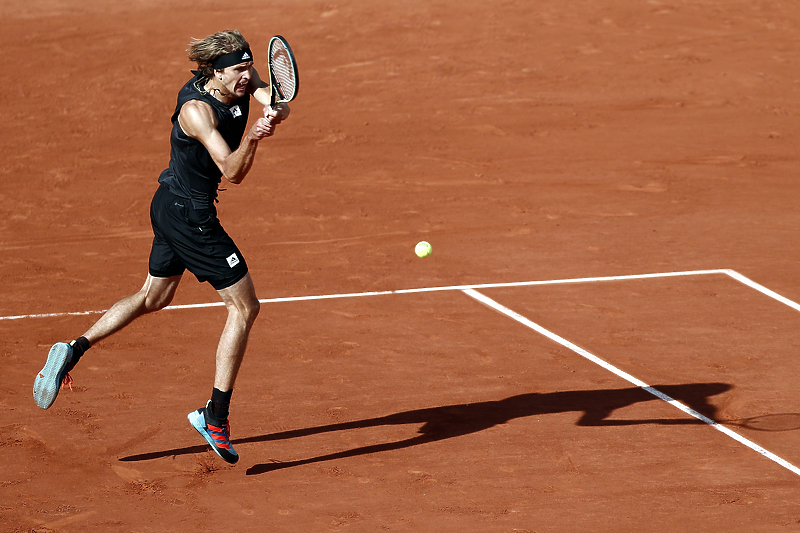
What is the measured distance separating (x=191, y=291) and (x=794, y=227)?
683 cm

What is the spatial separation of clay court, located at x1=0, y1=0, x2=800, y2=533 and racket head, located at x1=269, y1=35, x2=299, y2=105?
2375 mm

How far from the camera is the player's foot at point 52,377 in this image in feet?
21.3

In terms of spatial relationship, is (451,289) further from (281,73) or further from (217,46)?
(217,46)

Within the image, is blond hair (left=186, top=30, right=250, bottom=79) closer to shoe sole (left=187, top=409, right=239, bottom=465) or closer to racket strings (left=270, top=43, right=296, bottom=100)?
racket strings (left=270, top=43, right=296, bottom=100)

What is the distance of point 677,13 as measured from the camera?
18656mm

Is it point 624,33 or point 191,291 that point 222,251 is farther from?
point 624,33

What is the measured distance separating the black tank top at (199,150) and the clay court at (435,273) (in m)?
1.76

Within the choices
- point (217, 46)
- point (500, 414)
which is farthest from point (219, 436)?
point (217, 46)

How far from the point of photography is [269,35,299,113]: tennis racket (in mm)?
6007

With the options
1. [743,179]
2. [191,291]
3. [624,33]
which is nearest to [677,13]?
[624,33]

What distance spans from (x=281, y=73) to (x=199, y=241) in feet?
3.78

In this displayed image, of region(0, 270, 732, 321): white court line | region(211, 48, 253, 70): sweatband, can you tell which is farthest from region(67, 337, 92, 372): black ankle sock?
region(0, 270, 732, 321): white court line

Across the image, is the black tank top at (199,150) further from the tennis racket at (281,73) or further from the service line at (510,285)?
the service line at (510,285)

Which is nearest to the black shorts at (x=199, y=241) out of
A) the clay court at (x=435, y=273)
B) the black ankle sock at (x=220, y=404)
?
the black ankle sock at (x=220, y=404)
